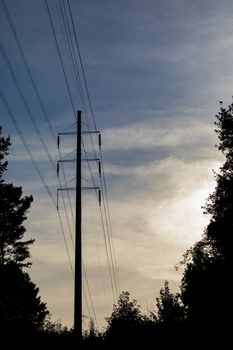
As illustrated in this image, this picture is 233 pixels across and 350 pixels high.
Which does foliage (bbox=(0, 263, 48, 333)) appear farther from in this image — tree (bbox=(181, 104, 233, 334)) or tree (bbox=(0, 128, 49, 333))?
tree (bbox=(181, 104, 233, 334))

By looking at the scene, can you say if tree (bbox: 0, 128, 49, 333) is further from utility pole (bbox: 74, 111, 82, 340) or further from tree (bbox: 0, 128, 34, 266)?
utility pole (bbox: 74, 111, 82, 340)

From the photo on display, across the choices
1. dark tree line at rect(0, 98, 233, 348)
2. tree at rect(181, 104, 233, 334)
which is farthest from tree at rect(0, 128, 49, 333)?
tree at rect(181, 104, 233, 334)

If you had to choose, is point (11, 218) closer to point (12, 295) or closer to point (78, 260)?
point (12, 295)

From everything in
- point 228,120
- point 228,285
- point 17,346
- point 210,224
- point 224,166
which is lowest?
point 17,346

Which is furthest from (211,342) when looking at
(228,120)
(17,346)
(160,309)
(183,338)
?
(160,309)

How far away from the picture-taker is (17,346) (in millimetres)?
34250

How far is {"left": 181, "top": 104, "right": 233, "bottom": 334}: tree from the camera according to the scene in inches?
1735

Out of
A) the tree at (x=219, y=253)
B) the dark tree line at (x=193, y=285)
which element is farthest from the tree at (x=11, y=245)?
the tree at (x=219, y=253)

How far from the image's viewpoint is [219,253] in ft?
154

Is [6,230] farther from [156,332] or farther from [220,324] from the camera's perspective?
[220,324]

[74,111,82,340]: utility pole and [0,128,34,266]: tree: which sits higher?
[0,128,34,266]: tree

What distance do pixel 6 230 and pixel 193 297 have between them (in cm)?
1923

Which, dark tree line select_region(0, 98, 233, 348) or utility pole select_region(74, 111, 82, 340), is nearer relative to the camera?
utility pole select_region(74, 111, 82, 340)

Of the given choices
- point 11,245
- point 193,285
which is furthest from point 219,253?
point 11,245
